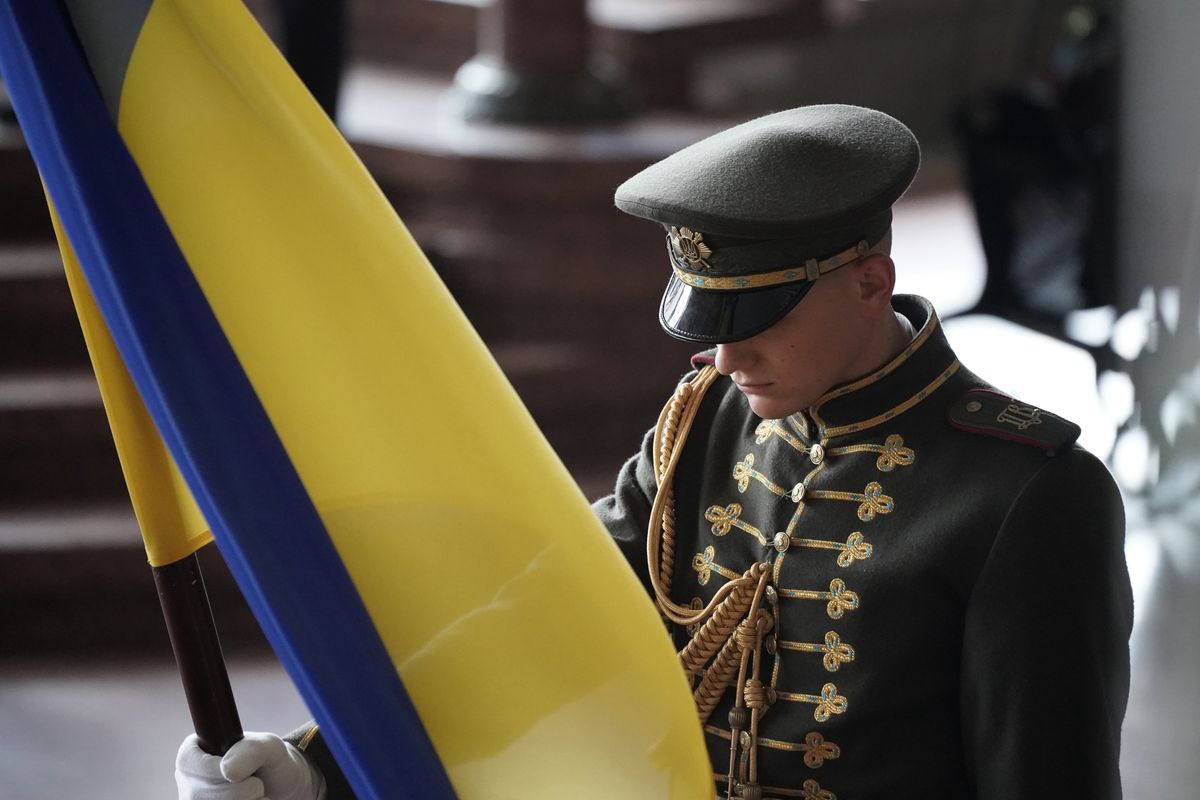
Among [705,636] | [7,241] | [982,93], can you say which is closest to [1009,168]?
[982,93]

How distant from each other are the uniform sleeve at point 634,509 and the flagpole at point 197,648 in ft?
1.41

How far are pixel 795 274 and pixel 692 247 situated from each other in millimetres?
98

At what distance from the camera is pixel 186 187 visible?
3.76 feet

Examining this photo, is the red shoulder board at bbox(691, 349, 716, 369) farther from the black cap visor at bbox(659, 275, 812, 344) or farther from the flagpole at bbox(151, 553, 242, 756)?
the flagpole at bbox(151, 553, 242, 756)

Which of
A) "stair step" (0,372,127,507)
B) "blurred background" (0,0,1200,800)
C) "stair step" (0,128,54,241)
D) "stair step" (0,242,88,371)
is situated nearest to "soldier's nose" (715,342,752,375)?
"blurred background" (0,0,1200,800)

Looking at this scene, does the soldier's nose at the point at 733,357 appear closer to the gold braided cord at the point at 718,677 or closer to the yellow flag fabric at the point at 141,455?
the gold braided cord at the point at 718,677

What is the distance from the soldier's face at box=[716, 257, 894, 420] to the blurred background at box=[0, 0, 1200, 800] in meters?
1.76

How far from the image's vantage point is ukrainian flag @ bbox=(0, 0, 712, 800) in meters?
1.12

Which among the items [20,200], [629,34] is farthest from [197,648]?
[629,34]

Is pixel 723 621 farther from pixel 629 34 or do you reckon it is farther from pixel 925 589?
pixel 629 34

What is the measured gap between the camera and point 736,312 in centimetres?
130

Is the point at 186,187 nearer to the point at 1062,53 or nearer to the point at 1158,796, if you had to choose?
the point at 1158,796

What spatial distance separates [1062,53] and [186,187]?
11.8 ft

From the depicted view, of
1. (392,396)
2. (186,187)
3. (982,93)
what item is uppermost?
(186,187)
